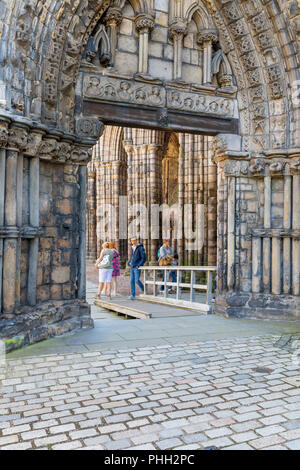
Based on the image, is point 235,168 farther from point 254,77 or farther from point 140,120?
point 140,120

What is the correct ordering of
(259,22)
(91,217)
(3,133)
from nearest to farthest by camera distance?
(3,133), (259,22), (91,217)

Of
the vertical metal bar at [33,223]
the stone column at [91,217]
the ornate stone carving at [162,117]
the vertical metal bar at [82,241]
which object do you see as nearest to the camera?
the vertical metal bar at [33,223]

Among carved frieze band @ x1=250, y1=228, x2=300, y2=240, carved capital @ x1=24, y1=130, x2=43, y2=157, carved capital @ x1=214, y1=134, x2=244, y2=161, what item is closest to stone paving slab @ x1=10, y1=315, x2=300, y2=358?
carved frieze band @ x1=250, y1=228, x2=300, y2=240

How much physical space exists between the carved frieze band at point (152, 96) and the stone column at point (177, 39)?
0.97 ft

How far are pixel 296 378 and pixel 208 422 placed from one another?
138 centimetres

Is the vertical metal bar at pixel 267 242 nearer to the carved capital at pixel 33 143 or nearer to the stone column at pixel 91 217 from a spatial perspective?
the carved capital at pixel 33 143

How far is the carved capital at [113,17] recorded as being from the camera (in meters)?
6.36

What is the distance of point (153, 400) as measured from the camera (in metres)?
3.50

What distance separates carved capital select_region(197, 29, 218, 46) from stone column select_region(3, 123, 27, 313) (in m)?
3.70

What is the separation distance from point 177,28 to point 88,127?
7.65ft

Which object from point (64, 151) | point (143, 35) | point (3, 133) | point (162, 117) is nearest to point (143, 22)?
point (143, 35)

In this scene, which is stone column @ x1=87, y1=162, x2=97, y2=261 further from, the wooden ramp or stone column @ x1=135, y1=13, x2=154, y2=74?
stone column @ x1=135, y1=13, x2=154, y2=74

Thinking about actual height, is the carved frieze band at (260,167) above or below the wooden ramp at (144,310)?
above

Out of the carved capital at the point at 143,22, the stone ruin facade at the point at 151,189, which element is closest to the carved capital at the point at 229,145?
the carved capital at the point at 143,22
